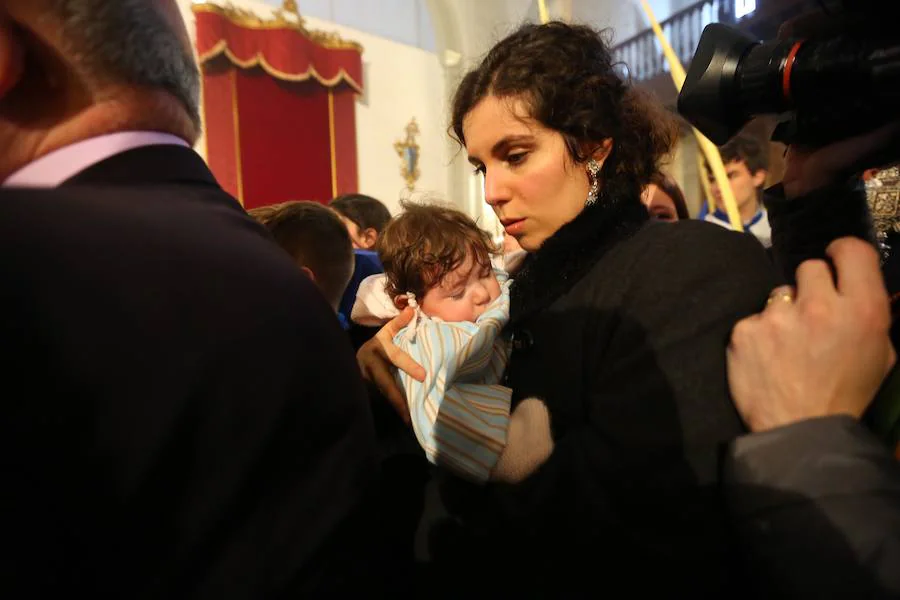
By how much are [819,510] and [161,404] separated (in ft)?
2.56

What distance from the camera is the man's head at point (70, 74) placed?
0.55 m

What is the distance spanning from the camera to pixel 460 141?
153cm

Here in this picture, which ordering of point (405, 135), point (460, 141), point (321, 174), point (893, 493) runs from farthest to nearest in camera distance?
point (405, 135), point (321, 174), point (460, 141), point (893, 493)

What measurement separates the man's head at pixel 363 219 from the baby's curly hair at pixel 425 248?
74.9 inches

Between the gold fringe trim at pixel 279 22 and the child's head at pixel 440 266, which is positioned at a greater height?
the gold fringe trim at pixel 279 22

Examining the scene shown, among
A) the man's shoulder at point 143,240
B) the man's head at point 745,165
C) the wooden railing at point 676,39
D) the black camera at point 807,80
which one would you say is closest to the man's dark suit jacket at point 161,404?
the man's shoulder at point 143,240

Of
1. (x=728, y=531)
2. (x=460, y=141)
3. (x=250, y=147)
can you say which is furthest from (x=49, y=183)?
(x=250, y=147)

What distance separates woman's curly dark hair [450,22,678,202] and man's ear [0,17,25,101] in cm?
91

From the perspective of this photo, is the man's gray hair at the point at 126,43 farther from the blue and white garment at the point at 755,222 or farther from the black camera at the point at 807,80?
the blue and white garment at the point at 755,222

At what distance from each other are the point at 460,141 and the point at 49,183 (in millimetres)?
1119

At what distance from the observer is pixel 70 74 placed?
56cm

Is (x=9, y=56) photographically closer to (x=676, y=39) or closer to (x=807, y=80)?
(x=807, y=80)

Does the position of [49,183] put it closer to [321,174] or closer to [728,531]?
[728,531]

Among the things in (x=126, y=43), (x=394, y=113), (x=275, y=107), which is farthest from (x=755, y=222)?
(x=275, y=107)
